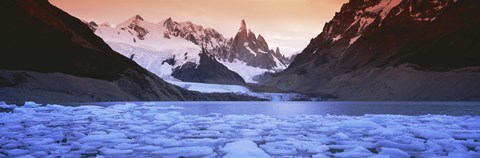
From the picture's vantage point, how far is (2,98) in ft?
228

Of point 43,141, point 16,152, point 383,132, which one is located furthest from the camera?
point 383,132

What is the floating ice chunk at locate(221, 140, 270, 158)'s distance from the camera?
41.1 feet

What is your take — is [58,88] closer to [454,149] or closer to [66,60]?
[66,60]

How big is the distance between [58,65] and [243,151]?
98.7 meters

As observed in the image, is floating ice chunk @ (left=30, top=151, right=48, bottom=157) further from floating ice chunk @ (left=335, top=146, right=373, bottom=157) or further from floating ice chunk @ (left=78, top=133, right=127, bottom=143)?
floating ice chunk @ (left=335, top=146, right=373, bottom=157)

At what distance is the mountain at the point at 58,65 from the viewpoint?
80.4m

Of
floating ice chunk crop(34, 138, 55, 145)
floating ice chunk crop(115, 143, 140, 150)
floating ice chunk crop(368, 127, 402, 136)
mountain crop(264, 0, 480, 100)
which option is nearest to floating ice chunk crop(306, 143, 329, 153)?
floating ice chunk crop(368, 127, 402, 136)

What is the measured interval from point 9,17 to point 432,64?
12267 centimetres

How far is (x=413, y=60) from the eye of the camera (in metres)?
135

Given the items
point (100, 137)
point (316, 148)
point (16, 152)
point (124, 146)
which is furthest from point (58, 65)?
point (316, 148)

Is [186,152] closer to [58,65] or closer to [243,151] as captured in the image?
[243,151]

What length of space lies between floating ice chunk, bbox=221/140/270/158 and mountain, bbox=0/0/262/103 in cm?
6749

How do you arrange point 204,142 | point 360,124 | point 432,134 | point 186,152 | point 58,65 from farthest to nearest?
point 58,65
point 360,124
point 432,134
point 204,142
point 186,152

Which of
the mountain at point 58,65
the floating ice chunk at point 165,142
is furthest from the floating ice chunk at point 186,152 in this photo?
the mountain at point 58,65
